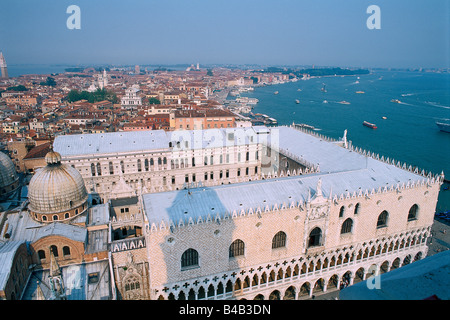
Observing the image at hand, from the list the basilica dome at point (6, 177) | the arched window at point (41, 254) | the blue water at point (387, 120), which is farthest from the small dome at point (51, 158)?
the blue water at point (387, 120)

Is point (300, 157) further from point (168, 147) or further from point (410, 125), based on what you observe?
point (410, 125)

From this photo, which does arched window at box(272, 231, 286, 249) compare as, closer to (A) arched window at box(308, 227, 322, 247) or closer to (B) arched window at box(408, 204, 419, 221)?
(A) arched window at box(308, 227, 322, 247)

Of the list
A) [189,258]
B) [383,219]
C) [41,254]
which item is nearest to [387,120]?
[383,219]

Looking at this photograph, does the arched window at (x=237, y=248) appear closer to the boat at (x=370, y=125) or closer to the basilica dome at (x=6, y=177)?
the basilica dome at (x=6, y=177)

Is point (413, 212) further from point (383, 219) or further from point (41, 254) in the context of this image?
point (41, 254)

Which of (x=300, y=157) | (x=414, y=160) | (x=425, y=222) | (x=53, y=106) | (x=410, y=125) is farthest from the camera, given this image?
(x=53, y=106)

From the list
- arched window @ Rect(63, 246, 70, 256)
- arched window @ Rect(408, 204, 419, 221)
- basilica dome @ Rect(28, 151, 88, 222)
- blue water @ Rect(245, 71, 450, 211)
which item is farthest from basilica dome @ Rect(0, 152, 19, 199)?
blue water @ Rect(245, 71, 450, 211)

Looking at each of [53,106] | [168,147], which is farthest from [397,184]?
[53,106]
